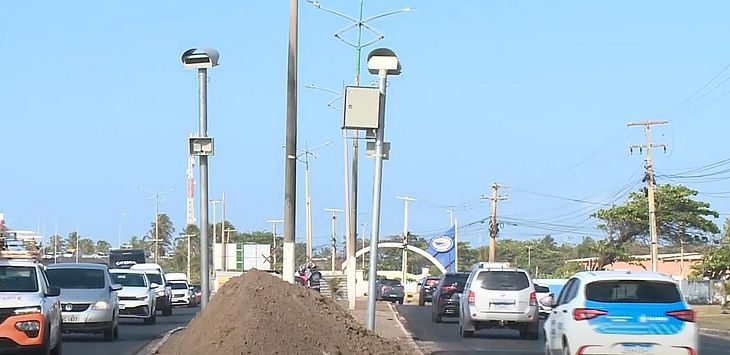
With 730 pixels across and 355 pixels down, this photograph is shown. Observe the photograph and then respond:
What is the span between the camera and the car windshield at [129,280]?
112 ft

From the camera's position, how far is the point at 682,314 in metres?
17.1

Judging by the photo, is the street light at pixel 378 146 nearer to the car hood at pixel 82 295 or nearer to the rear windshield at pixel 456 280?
the car hood at pixel 82 295

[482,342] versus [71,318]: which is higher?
[71,318]

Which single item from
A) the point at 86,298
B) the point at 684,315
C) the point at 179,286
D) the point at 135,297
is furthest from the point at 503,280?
the point at 179,286

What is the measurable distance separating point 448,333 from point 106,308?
9.92m

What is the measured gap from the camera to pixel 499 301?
28.5m

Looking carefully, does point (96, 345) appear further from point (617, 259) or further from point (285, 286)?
point (617, 259)

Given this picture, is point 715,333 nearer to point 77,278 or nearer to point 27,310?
point 77,278

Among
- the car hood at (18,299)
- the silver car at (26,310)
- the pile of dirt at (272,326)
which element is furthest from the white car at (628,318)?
the car hood at (18,299)

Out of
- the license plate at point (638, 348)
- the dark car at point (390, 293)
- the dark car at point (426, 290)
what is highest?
the license plate at point (638, 348)

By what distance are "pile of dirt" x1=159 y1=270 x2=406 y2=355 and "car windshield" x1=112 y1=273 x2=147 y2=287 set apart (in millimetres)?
15413

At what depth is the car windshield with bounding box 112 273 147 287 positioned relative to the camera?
3419cm

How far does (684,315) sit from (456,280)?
21543 mm

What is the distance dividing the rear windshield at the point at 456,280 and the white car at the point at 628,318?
20.3 m
